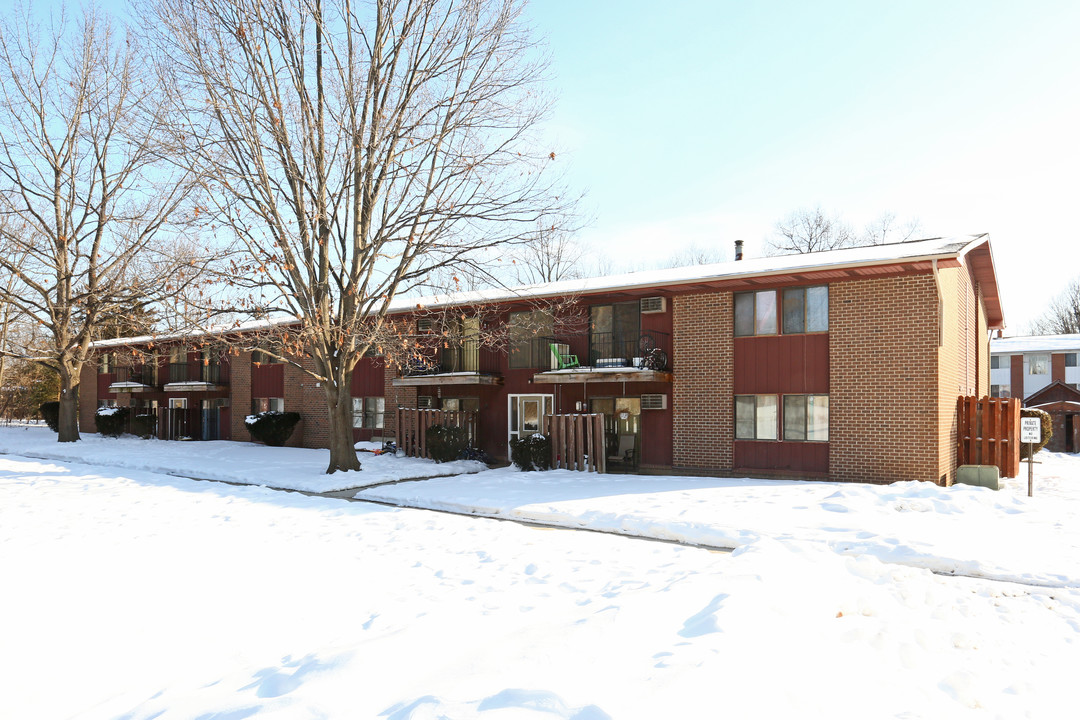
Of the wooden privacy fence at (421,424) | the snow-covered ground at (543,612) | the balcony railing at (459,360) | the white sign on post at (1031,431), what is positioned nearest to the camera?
the snow-covered ground at (543,612)

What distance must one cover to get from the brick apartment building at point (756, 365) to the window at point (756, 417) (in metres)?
0.03

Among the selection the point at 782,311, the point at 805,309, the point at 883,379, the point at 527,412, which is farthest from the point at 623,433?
the point at 883,379

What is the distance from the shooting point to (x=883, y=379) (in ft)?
47.7

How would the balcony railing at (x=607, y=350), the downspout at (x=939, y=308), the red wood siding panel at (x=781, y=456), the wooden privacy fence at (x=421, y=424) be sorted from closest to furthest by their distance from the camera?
the downspout at (x=939, y=308)
the red wood siding panel at (x=781, y=456)
the balcony railing at (x=607, y=350)
the wooden privacy fence at (x=421, y=424)

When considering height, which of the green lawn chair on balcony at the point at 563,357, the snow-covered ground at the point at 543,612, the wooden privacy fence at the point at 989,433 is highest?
the green lawn chair on balcony at the point at 563,357

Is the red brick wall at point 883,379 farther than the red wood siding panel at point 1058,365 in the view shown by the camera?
No

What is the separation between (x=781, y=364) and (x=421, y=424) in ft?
33.5

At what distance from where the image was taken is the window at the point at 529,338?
19.7 metres

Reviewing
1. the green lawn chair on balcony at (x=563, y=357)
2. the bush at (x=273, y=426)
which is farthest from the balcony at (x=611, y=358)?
the bush at (x=273, y=426)

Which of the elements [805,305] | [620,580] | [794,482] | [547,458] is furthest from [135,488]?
[805,305]

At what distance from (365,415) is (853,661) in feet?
69.9

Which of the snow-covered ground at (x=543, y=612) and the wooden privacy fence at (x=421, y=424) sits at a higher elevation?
the wooden privacy fence at (x=421, y=424)

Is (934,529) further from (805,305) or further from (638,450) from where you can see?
(638,450)

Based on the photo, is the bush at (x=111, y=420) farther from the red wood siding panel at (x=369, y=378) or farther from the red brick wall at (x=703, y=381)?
the red brick wall at (x=703, y=381)
